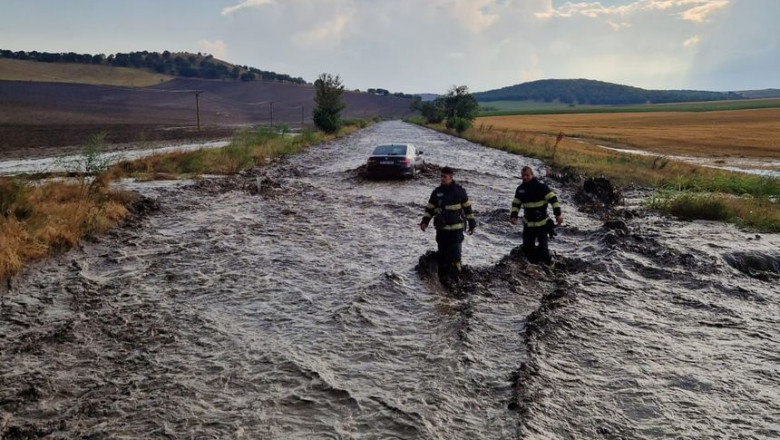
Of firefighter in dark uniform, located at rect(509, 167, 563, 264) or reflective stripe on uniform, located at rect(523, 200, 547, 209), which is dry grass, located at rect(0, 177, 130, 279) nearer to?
firefighter in dark uniform, located at rect(509, 167, 563, 264)

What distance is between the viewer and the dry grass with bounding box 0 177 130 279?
8.98m

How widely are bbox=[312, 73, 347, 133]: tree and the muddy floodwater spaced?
35697mm

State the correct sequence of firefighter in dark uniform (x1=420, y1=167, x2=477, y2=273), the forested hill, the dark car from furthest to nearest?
the forested hill → the dark car → firefighter in dark uniform (x1=420, y1=167, x2=477, y2=273)

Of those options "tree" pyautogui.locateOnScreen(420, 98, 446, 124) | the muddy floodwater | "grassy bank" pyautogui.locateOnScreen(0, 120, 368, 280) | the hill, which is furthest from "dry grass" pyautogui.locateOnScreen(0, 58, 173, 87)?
the muddy floodwater

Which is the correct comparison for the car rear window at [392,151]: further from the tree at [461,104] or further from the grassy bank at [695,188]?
the tree at [461,104]

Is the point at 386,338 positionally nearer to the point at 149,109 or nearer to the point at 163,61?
the point at 149,109

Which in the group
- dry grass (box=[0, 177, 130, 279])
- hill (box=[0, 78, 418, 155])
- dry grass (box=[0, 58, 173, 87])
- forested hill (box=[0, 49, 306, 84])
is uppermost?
forested hill (box=[0, 49, 306, 84])

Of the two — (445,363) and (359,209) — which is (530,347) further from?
(359,209)

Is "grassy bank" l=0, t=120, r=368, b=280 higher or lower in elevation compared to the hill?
lower

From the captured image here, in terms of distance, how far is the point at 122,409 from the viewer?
4836mm

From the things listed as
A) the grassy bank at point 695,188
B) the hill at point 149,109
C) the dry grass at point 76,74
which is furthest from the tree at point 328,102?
the dry grass at point 76,74

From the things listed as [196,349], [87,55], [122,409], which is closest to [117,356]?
[196,349]

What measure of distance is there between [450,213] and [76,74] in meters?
129

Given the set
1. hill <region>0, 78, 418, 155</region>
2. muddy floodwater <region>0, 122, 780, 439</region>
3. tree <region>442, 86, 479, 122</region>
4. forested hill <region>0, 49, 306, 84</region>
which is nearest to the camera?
muddy floodwater <region>0, 122, 780, 439</region>
